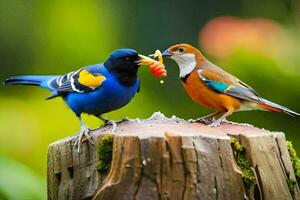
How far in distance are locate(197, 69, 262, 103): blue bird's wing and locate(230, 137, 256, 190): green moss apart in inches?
48.6

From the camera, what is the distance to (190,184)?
168 inches

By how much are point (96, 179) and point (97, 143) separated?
20cm

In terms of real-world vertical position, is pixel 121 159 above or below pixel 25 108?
above

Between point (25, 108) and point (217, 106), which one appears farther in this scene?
point (25, 108)

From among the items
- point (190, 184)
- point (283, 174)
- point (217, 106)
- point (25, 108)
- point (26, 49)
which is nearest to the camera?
point (190, 184)

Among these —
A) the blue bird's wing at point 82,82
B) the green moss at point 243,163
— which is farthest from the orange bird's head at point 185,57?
the green moss at point 243,163

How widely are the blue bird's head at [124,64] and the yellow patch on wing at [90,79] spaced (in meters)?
0.09

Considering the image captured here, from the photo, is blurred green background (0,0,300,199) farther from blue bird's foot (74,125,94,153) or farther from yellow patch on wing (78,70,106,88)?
blue bird's foot (74,125,94,153)

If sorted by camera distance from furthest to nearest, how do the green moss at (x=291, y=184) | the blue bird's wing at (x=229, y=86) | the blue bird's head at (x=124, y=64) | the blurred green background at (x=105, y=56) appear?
the blurred green background at (x=105, y=56) → the blue bird's wing at (x=229, y=86) → the blue bird's head at (x=124, y=64) → the green moss at (x=291, y=184)

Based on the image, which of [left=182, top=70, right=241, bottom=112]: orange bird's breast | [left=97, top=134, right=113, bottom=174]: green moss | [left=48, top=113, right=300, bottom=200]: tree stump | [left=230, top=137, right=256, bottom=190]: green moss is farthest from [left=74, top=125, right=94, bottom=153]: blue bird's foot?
[left=182, top=70, right=241, bottom=112]: orange bird's breast

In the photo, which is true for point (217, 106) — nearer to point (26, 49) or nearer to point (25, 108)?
point (25, 108)

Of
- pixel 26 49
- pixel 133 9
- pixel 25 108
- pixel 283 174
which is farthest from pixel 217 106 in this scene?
pixel 133 9

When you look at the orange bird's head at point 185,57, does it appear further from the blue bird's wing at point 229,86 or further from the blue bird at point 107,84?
the blue bird at point 107,84

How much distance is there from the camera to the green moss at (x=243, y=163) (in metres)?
4.41
